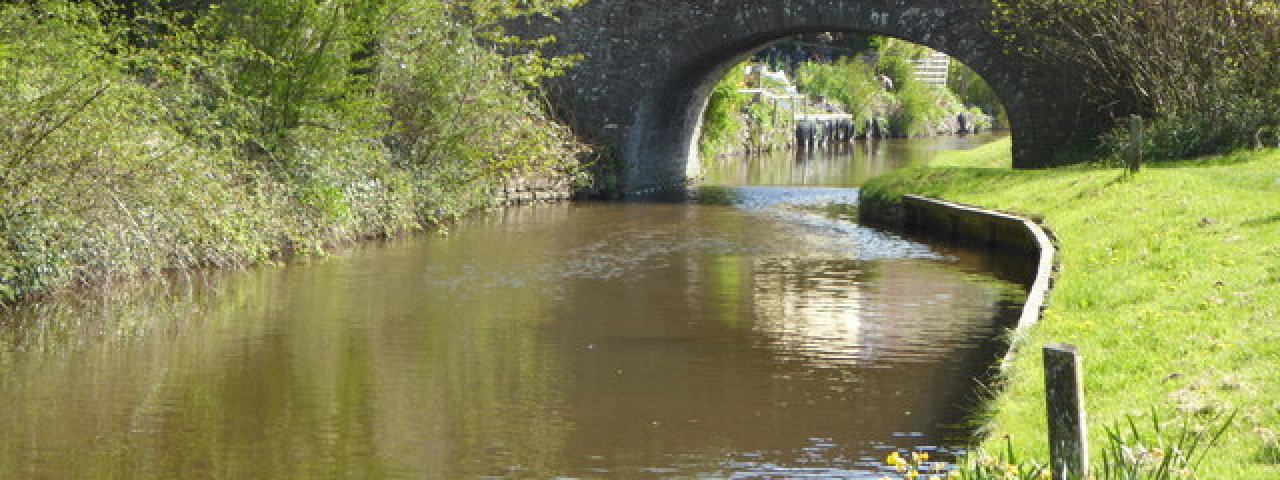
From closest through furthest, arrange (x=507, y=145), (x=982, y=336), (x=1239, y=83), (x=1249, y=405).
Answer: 1. (x=1249, y=405)
2. (x=982, y=336)
3. (x=507, y=145)
4. (x=1239, y=83)

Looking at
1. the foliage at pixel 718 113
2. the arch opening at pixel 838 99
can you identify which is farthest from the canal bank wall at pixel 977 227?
the arch opening at pixel 838 99

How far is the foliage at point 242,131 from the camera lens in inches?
465

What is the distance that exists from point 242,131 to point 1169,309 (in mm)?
9671

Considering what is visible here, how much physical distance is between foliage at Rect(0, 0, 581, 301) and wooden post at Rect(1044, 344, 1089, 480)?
8.20 metres

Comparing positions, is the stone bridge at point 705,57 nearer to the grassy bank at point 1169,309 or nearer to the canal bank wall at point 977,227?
the canal bank wall at point 977,227

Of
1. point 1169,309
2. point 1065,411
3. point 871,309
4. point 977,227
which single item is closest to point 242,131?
point 871,309

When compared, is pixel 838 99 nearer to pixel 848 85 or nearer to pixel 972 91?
pixel 848 85

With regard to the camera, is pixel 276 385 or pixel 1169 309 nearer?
pixel 1169 309

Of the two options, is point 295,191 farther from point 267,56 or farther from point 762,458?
point 762,458

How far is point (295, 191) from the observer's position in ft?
52.0

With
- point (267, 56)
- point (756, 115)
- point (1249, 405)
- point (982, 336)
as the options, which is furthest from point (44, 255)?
point (756, 115)

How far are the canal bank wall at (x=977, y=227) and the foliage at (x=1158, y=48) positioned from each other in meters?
3.13

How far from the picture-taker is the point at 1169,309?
9.32m

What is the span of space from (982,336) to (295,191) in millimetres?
7442
